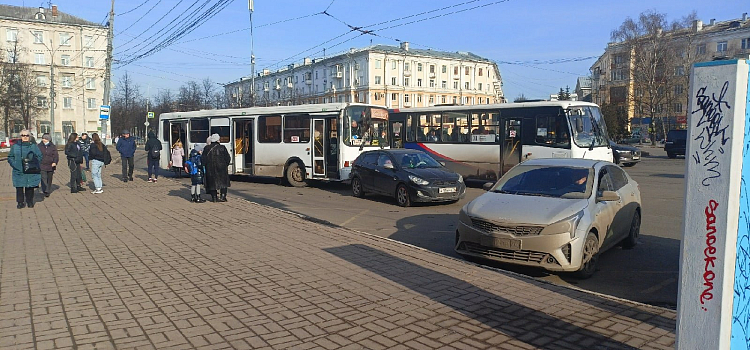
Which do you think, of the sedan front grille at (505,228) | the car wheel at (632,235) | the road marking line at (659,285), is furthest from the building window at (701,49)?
the sedan front grille at (505,228)

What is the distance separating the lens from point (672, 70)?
5506 cm

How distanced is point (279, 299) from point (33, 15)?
94.2m

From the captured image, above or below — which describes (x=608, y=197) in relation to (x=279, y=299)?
above

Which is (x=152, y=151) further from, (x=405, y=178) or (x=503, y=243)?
(x=503, y=243)

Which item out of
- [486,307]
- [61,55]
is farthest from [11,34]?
[486,307]

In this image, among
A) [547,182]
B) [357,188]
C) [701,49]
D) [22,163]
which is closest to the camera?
[547,182]

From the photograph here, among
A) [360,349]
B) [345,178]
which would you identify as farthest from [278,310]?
[345,178]

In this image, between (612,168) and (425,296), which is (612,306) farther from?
(612,168)

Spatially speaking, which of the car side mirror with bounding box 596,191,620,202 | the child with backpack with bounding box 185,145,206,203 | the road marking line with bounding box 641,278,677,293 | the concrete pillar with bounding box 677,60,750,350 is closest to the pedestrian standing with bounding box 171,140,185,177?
the child with backpack with bounding box 185,145,206,203

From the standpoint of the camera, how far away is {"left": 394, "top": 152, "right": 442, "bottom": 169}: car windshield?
48.4ft

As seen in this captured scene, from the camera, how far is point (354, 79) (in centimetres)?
9169

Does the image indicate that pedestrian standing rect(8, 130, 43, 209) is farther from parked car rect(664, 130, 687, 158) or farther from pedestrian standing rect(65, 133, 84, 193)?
parked car rect(664, 130, 687, 158)

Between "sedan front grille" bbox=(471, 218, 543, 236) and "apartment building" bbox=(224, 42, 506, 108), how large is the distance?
79.1m

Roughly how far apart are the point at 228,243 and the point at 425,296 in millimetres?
3966
